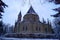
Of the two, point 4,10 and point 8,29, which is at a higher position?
point 4,10

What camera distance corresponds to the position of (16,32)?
4871 millimetres

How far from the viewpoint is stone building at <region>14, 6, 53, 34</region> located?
4.83 m

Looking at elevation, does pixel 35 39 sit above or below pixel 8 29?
below

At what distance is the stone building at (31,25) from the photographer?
4.83 metres

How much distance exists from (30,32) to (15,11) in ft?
2.75

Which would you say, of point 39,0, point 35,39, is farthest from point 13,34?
point 39,0

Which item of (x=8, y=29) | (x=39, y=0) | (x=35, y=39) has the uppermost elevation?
(x=39, y=0)

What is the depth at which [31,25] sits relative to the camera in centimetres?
484

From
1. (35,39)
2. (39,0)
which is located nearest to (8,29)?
(35,39)

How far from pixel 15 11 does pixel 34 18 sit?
2.16 ft

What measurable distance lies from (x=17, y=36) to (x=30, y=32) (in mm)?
429

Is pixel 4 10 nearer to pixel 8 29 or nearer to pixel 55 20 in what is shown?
pixel 8 29

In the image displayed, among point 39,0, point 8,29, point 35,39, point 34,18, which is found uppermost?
point 39,0

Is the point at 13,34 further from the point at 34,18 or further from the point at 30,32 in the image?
the point at 34,18
